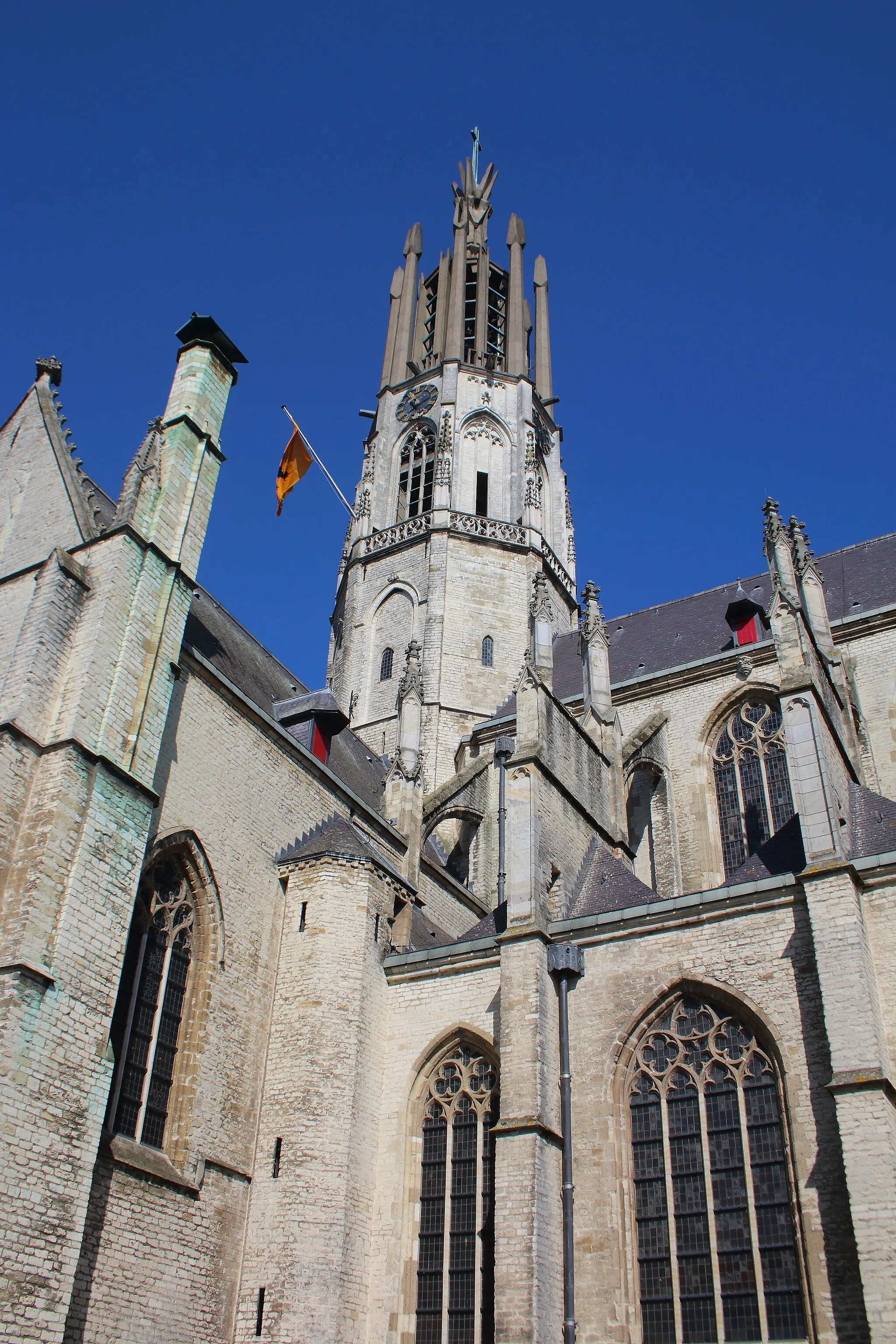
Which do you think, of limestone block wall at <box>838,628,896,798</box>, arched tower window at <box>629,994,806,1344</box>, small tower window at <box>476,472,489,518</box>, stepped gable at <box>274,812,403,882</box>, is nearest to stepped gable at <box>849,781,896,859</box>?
arched tower window at <box>629,994,806,1344</box>

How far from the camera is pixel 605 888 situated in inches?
574

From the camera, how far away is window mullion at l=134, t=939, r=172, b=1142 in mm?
11195

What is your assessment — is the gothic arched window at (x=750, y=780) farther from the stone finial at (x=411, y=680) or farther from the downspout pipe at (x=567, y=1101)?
the downspout pipe at (x=567, y=1101)

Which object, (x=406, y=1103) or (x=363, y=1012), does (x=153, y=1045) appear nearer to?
(x=363, y=1012)

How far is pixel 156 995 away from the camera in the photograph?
11.9 metres

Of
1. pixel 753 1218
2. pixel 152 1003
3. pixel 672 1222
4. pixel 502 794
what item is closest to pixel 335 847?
pixel 152 1003

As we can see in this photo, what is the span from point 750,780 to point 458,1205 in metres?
8.60

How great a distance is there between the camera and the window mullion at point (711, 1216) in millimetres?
10383

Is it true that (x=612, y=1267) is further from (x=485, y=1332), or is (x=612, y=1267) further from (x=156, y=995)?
(x=156, y=995)

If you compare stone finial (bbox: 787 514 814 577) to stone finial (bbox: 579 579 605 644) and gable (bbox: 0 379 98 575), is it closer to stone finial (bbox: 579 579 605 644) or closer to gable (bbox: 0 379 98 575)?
stone finial (bbox: 579 579 605 644)

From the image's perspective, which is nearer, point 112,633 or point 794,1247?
point 794,1247

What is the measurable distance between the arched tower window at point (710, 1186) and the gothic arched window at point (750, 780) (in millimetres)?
5964

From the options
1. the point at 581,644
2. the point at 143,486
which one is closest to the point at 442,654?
the point at 581,644

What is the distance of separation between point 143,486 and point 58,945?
5.62m
